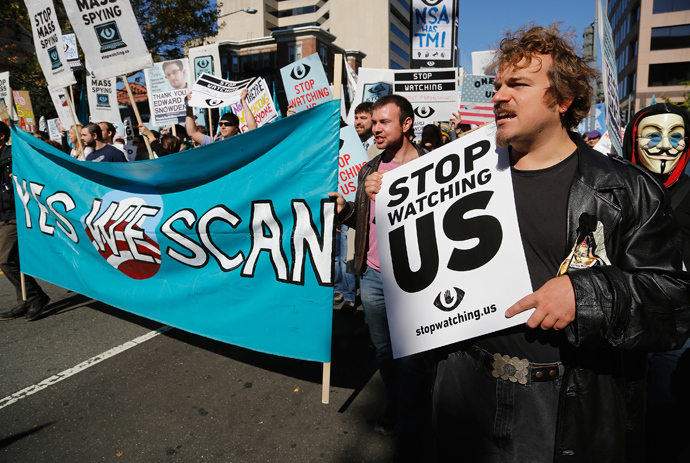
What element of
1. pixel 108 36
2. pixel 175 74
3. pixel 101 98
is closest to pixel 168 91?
pixel 175 74

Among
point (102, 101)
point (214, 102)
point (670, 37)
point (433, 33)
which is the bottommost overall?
point (214, 102)

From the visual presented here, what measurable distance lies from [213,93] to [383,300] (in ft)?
17.0

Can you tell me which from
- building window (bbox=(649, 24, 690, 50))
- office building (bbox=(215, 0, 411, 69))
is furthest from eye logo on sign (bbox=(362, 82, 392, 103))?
office building (bbox=(215, 0, 411, 69))

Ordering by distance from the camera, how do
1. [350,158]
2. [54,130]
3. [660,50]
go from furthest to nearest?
[660,50]
[54,130]
[350,158]

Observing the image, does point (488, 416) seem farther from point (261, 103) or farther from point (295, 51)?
point (295, 51)

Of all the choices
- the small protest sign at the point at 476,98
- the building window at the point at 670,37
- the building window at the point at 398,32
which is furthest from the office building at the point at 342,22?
the small protest sign at the point at 476,98

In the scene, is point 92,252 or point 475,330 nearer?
point 475,330

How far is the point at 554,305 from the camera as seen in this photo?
129cm

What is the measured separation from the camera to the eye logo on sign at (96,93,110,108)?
9.80m

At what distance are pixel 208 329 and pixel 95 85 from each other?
8.80 meters

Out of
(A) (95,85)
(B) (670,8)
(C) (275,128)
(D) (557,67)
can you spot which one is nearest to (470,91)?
(C) (275,128)

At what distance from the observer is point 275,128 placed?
2.91 meters

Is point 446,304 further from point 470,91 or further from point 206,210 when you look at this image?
point 470,91

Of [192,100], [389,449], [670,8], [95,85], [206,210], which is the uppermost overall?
[670,8]
